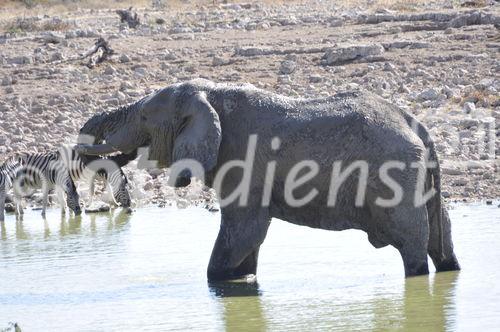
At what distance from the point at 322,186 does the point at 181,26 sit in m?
19.3

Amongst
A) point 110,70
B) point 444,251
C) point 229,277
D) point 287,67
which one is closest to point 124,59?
point 110,70

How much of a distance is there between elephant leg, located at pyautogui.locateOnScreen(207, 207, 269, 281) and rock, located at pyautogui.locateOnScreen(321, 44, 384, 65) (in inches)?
486

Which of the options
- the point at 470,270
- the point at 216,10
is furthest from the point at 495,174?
the point at 216,10

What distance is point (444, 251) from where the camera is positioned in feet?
35.4

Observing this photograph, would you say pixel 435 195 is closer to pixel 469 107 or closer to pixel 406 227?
pixel 406 227

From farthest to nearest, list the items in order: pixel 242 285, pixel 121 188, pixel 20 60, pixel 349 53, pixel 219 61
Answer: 1. pixel 20 60
2. pixel 219 61
3. pixel 349 53
4. pixel 121 188
5. pixel 242 285

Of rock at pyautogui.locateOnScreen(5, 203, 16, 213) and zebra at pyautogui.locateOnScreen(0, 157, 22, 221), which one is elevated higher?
zebra at pyautogui.locateOnScreen(0, 157, 22, 221)

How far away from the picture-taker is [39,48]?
26.7 metres

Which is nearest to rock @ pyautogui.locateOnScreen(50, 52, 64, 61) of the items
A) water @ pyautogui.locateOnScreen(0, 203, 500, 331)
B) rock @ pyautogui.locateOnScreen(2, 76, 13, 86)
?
rock @ pyautogui.locateOnScreen(2, 76, 13, 86)

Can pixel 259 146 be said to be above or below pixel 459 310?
above

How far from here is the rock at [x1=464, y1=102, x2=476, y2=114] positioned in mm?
Result: 18500

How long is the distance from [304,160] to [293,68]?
1213 centimetres

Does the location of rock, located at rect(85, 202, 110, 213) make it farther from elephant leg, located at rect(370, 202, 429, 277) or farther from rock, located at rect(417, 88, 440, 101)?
elephant leg, located at rect(370, 202, 429, 277)

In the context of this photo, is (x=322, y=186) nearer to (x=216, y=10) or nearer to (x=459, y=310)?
(x=459, y=310)
